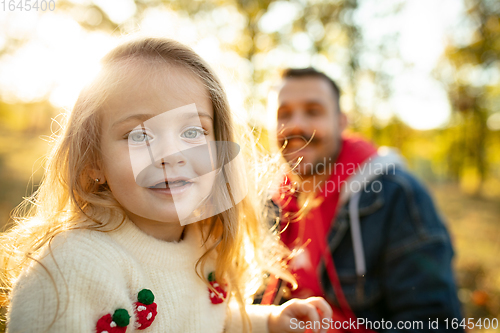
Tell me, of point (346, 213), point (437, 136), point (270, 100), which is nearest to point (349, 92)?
point (270, 100)

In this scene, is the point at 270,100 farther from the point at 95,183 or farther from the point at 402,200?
the point at 95,183

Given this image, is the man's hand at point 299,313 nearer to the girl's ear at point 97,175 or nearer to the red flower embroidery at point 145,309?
the red flower embroidery at point 145,309

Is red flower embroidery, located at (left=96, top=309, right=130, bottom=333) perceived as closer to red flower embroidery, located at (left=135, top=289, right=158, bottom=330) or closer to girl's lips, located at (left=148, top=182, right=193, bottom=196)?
red flower embroidery, located at (left=135, top=289, right=158, bottom=330)

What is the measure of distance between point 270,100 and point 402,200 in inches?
43.1

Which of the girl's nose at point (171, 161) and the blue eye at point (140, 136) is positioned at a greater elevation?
the blue eye at point (140, 136)

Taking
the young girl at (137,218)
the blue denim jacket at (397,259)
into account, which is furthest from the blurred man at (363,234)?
the young girl at (137,218)

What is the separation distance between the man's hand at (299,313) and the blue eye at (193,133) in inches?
25.5

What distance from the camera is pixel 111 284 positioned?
0.86 metres

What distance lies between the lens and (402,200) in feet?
6.41

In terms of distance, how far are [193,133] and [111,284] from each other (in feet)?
1.52

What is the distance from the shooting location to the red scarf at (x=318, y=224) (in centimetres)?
186

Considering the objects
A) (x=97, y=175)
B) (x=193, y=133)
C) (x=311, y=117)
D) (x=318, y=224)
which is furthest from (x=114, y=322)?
(x=311, y=117)

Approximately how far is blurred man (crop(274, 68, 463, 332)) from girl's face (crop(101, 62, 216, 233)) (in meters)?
0.72

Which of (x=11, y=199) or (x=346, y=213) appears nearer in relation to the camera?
(x=346, y=213)
